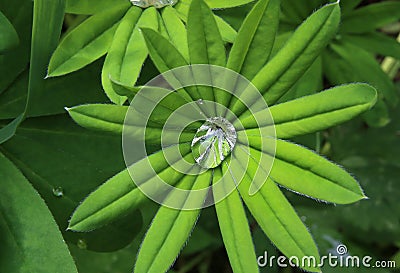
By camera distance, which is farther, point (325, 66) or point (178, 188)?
point (325, 66)

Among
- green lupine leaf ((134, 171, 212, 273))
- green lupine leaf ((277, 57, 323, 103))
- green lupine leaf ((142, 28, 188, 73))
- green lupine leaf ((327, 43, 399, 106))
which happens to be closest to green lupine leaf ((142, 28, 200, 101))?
green lupine leaf ((142, 28, 188, 73))

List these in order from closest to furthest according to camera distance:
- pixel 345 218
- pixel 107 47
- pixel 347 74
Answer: pixel 107 47
pixel 347 74
pixel 345 218

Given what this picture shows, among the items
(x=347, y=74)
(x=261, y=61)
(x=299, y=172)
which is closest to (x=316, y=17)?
(x=261, y=61)

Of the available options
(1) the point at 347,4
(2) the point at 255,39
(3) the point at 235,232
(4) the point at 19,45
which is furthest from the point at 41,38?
(1) the point at 347,4

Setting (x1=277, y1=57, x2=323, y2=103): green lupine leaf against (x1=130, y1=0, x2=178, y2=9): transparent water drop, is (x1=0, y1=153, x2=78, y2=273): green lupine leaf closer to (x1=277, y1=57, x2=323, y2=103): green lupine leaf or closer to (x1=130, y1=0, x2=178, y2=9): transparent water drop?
(x1=130, y1=0, x2=178, y2=9): transparent water drop

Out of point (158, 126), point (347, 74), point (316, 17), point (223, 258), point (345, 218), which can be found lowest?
point (223, 258)

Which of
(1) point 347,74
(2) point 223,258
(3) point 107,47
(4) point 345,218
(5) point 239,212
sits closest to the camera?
(5) point 239,212

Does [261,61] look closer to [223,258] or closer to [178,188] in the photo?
[178,188]
